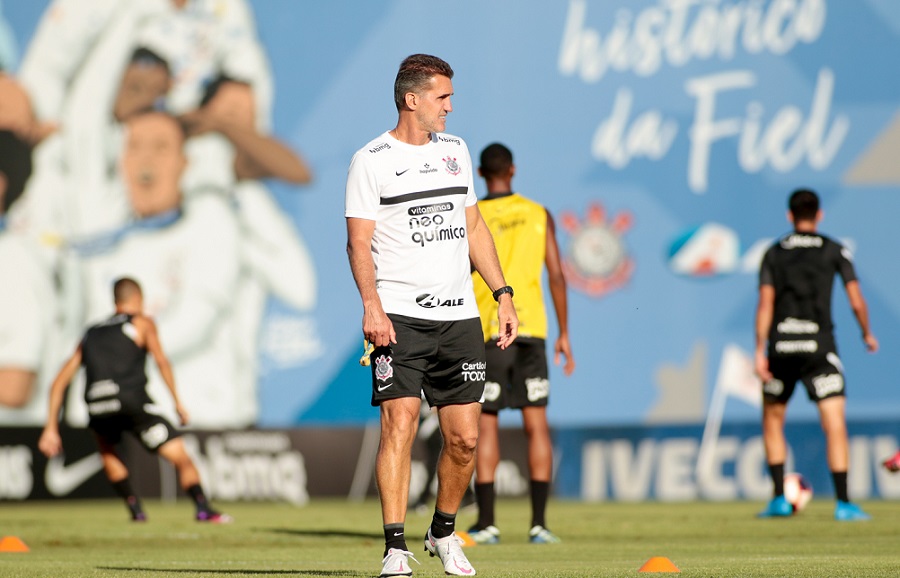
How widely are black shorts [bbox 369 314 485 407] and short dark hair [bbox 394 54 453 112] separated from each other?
0.98 meters

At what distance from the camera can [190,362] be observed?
70.5ft

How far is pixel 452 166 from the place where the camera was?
23.9 feet

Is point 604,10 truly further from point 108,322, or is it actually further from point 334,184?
point 108,322

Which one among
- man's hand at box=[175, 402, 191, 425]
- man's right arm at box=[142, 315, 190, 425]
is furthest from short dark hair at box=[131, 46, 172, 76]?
man's hand at box=[175, 402, 191, 425]

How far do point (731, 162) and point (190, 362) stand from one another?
7.41 m

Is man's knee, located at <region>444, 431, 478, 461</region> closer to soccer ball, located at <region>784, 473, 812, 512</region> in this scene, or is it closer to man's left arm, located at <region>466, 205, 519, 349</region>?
man's left arm, located at <region>466, 205, 519, 349</region>

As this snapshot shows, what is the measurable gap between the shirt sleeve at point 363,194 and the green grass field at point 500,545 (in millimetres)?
1670

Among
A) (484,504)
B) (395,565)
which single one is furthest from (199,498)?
(395,565)

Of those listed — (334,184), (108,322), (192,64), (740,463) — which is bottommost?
(740,463)

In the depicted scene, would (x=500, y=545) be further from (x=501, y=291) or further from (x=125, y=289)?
(x=125, y=289)

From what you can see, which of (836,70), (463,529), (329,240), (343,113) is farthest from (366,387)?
(463,529)

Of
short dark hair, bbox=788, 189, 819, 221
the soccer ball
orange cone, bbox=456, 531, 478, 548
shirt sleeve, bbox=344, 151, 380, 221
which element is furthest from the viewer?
the soccer ball

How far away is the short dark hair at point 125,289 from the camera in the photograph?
1357 centimetres

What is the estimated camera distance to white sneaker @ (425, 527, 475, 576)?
7.19 meters
